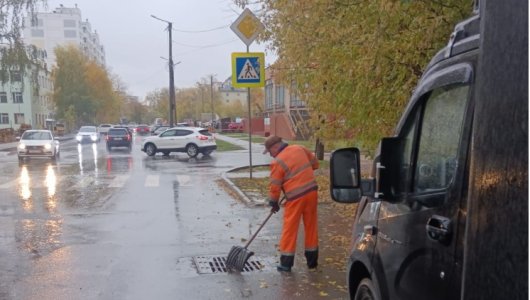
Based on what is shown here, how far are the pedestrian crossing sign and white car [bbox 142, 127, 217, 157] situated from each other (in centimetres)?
1360

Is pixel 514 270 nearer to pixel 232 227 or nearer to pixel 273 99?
pixel 232 227

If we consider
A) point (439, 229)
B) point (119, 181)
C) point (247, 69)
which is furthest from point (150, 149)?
point (439, 229)

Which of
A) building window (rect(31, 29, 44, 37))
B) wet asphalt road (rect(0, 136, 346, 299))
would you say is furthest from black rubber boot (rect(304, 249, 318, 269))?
building window (rect(31, 29, 44, 37))

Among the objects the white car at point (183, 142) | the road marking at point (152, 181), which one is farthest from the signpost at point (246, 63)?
the white car at point (183, 142)

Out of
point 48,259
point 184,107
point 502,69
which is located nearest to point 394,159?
point 502,69

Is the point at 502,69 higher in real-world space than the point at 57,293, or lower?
higher

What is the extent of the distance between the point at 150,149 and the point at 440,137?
2485 centimetres

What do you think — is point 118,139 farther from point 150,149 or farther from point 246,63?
point 246,63

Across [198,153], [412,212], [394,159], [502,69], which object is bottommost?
[198,153]

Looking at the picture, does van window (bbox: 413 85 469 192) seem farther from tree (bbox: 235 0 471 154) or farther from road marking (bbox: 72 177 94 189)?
road marking (bbox: 72 177 94 189)

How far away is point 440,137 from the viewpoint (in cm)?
230

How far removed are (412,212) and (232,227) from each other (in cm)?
621

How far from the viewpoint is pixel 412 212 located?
238 centimetres

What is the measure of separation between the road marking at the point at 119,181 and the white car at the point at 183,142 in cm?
896
